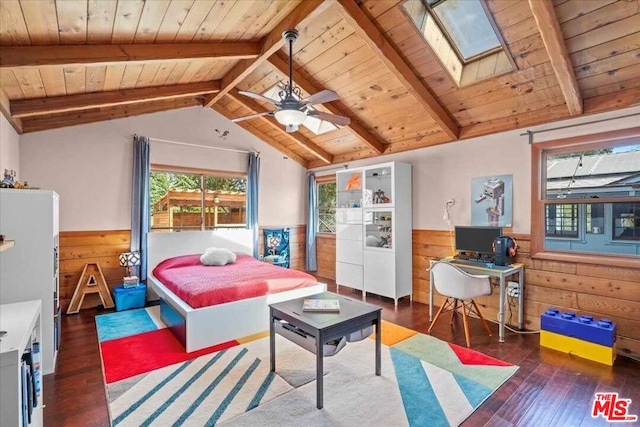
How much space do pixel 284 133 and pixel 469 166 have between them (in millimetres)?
3165

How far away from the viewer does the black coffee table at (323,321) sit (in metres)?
2.20

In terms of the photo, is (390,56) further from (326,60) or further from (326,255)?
(326,255)

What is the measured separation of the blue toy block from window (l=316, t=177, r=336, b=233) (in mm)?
3852

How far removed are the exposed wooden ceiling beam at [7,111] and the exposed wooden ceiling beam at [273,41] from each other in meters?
2.30

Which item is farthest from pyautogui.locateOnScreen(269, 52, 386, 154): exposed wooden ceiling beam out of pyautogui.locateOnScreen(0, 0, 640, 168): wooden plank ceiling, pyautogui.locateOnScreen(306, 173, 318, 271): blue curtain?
pyautogui.locateOnScreen(306, 173, 318, 271): blue curtain

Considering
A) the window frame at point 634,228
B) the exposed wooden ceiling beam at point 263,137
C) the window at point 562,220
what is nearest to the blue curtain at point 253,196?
the exposed wooden ceiling beam at point 263,137

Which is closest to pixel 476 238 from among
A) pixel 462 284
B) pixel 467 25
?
pixel 462 284

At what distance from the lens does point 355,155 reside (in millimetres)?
5699

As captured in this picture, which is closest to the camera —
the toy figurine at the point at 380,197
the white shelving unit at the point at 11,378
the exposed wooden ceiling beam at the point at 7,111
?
the white shelving unit at the point at 11,378

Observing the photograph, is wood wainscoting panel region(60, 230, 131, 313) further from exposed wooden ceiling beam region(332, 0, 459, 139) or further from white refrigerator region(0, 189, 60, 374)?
exposed wooden ceiling beam region(332, 0, 459, 139)

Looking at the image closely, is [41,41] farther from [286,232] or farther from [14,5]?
[286,232]

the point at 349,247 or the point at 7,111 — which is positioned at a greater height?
the point at 7,111

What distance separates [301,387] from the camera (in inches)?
96.2

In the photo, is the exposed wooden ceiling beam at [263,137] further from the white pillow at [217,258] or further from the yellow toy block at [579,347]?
the yellow toy block at [579,347]
